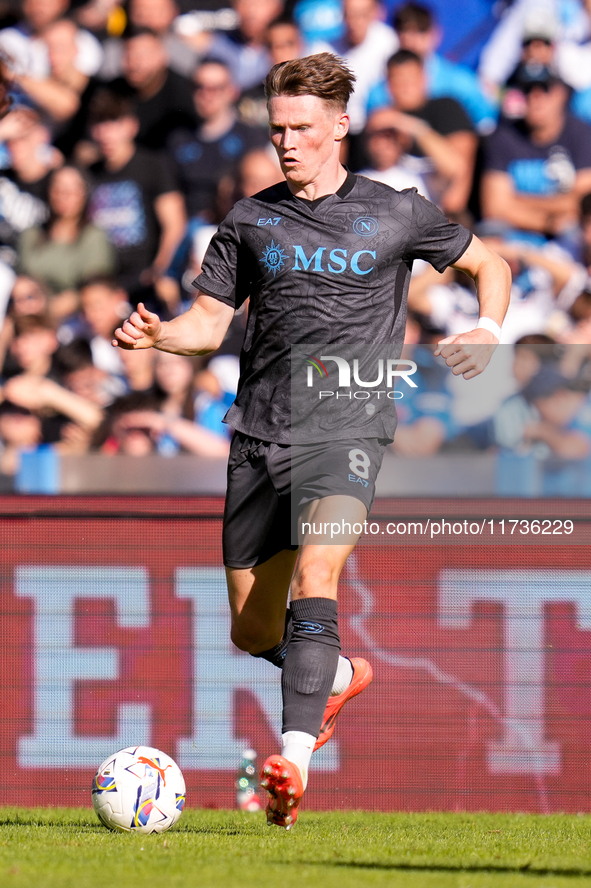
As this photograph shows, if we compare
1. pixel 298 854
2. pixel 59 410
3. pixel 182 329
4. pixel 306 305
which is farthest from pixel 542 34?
pixel 298 854

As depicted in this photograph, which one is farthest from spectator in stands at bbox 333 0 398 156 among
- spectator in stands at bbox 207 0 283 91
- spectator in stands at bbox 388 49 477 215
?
spectator in stands at bbox 207 0 283 91

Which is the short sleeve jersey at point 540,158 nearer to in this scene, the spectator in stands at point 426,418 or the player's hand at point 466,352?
the spectator in stands at point 426,418

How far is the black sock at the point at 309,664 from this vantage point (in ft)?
12.9

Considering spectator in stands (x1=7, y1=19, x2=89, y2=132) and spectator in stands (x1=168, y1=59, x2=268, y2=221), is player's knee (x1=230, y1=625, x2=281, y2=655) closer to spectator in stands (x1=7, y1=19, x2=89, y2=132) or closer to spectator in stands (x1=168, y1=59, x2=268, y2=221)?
spectator in stands (x1=168, y1=59, x2=268, y2=221)

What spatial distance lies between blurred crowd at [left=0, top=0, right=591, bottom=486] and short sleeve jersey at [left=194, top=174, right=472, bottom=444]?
352cm

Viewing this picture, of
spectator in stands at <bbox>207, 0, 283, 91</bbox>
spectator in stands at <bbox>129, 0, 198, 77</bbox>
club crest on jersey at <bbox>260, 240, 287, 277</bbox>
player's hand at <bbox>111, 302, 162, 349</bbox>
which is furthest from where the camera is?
spectator in stands at <bbox>129, 0, 198, 77</bbox>

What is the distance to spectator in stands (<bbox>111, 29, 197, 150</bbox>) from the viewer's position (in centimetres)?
984

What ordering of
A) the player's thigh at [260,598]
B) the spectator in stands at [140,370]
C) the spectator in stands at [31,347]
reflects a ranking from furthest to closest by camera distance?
the spectator in stands at [31,347] → the spectator in stands at [140,370] → the player's thigh at [260,598]

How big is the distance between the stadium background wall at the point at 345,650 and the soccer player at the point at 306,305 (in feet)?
6.09

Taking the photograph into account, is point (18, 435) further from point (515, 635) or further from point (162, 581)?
point (515, 635)

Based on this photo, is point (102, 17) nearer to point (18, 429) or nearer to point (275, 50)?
point (275, 50)

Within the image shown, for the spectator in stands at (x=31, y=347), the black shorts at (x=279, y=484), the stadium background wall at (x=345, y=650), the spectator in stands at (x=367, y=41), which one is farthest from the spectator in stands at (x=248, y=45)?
the black shorts at (x=279, y=484)

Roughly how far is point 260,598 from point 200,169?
563 centimetres

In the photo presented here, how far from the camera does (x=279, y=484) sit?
4441mm
